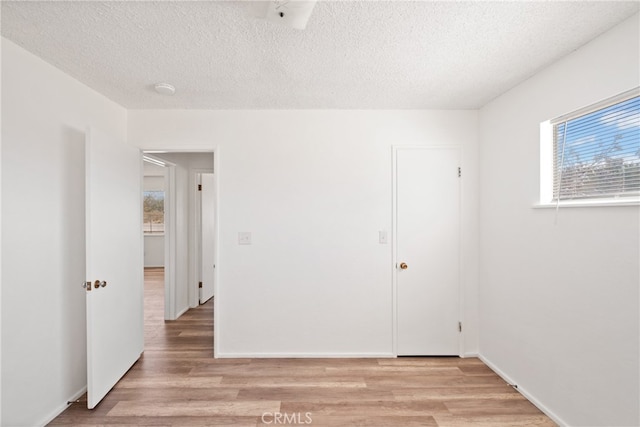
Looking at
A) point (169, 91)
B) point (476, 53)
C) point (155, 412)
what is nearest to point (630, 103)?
point (476, 53)

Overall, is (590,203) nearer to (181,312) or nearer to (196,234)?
(196,234)

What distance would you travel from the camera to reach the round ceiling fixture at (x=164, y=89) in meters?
2.22

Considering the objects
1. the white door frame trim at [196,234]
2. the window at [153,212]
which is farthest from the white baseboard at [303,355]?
the window at [153,212]

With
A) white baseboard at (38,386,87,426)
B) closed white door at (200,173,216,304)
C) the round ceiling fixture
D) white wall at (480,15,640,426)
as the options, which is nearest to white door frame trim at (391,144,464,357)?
white wall at (480,15,640,426)

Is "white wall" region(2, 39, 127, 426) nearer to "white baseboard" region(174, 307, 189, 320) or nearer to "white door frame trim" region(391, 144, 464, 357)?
"white baseboard" region(174, 307, 189, 320)

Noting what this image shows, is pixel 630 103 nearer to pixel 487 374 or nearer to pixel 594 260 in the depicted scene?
pixel 594 260

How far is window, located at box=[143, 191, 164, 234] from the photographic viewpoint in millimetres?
7375

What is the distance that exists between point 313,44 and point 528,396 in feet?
9.53

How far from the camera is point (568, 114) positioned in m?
1.84

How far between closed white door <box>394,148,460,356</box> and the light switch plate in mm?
1442

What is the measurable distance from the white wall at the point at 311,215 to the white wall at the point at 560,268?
286 millimetres

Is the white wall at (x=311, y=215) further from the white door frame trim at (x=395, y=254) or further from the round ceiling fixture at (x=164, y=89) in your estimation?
the round ceiling fixture at (x=164, y=89)

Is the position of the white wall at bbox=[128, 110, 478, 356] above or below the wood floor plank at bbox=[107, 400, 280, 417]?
above

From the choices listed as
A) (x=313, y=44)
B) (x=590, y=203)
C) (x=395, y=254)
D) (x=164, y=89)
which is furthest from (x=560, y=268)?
(x=164, y=89)
